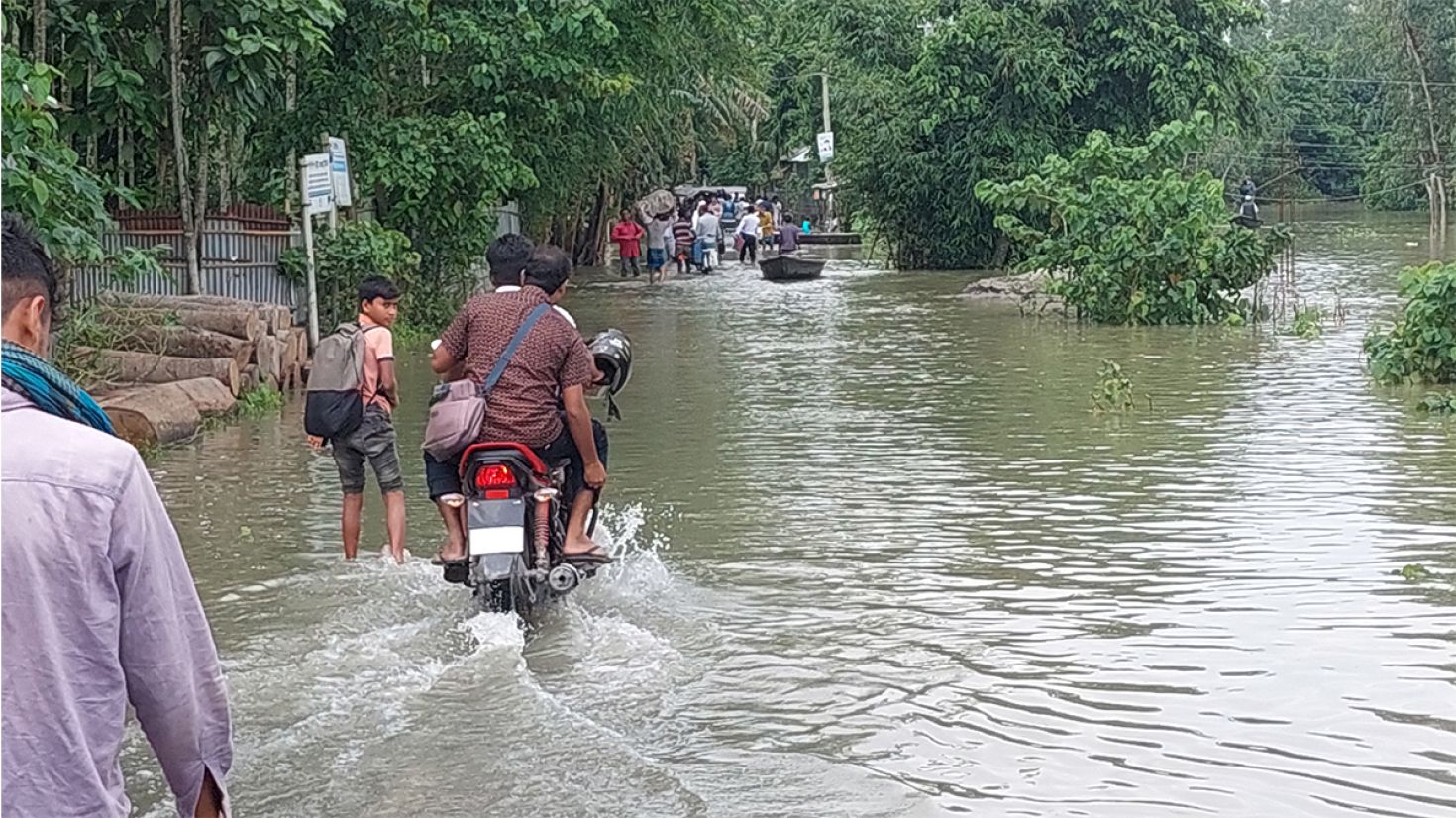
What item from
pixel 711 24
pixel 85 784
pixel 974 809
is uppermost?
pixel 711 24

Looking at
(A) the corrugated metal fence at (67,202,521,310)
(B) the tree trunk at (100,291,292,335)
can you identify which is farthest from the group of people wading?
(B) the tree trunk at (100,291,292,335)

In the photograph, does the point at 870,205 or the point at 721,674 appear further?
the point at 870,205

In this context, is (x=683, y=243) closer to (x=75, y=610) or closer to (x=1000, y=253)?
(x=1000, y=253)

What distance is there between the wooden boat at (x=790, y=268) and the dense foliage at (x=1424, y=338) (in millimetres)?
19692

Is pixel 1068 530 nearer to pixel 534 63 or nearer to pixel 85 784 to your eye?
pixel 85 784

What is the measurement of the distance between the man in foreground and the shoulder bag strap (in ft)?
14.8

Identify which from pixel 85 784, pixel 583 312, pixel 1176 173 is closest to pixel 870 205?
pixel 583 312

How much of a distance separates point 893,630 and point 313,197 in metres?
12.3

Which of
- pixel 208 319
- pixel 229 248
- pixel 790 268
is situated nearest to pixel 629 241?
pixel 790 268

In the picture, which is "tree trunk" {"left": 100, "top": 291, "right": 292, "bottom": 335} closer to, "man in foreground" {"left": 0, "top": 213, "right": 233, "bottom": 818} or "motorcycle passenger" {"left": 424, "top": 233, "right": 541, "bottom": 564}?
"motorcycle passenger" {"left": 424, "top": 233, "right": 541, "bottom": 564}

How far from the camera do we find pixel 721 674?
280 inches

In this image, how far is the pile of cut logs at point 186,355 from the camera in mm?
13852

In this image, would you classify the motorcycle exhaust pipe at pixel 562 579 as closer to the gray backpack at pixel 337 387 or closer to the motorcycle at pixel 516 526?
the motorcycle at pixel 516 526

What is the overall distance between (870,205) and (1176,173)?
51.3 feet
